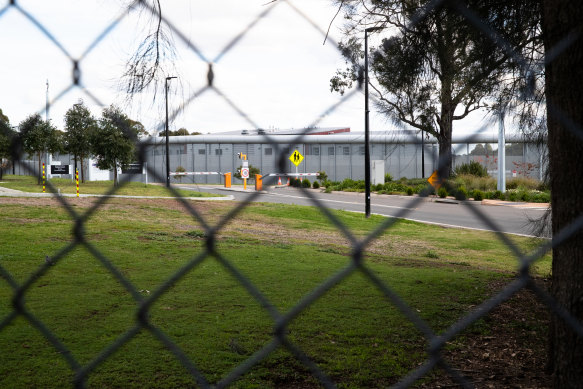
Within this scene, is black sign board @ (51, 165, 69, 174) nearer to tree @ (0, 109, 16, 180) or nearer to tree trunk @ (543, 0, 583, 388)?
tree @ (0, 109, 16, 180)

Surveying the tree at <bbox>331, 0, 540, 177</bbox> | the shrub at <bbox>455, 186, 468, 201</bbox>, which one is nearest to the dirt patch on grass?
the tree at <bbox>331, 0, 540, 177</bbox>

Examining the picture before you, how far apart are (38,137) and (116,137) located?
228 mm

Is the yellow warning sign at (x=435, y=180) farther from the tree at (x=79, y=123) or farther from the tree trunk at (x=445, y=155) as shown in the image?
the tree at (x=79, y=123)

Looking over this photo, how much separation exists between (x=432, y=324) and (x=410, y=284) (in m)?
1.10

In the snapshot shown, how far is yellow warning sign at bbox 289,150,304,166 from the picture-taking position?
66 centimetres

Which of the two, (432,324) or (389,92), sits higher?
(389,92)

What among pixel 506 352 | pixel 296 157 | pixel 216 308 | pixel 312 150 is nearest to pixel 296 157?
pixel 296 157

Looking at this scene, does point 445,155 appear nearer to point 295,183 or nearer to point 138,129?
point 295,183

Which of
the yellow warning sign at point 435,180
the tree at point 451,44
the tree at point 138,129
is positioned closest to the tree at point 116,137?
the tree at point 138,129

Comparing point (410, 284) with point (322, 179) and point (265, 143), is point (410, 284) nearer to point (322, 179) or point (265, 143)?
point (322, 179)

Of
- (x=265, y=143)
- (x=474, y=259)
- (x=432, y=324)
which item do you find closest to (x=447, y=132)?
(x=265, y=143)

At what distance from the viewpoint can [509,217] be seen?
1166 centimetres

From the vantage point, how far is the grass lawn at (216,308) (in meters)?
2.34

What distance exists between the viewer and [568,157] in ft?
2.32
